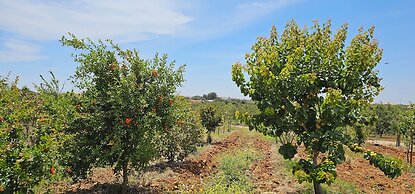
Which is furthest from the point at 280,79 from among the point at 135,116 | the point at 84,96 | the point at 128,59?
the point at 84,96

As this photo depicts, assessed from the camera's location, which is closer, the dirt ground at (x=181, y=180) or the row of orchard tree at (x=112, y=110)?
the row of orchard tree at (x=112, y=110)

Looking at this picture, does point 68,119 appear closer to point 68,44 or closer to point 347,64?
point 68,44

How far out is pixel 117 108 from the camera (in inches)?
336

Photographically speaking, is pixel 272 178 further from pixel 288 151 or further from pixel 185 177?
pixel 288 151

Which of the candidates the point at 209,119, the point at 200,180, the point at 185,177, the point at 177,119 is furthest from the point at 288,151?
the point at 209,119

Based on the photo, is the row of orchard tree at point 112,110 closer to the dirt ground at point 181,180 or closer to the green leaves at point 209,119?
the dirt ground at point 181,180

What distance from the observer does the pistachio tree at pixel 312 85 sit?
6.40 meters

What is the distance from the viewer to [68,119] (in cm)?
823

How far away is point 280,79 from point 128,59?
489 cm

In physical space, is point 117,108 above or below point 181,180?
above

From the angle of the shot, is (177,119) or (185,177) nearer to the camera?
(177,119)

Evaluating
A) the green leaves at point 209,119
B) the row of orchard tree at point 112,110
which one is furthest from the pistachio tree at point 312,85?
the green leaves at point 209,119

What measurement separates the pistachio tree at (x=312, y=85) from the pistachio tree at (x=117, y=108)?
111 inches

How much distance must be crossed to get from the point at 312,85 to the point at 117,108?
210 inches
